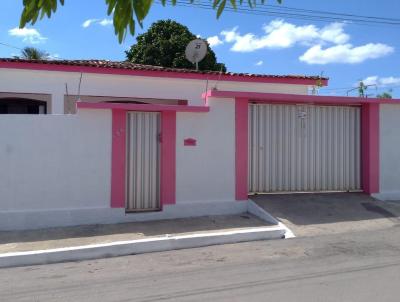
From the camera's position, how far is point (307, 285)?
5645 mm

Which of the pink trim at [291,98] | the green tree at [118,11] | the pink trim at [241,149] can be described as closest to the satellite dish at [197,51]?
the pink trim at [291,98]

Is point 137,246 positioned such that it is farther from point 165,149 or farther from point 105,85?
point 105,85

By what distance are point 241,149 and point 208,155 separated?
2.53ft

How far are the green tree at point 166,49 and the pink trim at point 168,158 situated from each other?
16012mm

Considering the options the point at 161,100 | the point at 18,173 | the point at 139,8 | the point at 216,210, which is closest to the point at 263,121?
the point at 216,210

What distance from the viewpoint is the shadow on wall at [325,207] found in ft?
32.4

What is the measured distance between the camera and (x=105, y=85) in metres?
13.6

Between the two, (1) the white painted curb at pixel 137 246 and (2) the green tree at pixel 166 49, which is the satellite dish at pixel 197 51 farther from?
(2) the green tree at pixel 166 49

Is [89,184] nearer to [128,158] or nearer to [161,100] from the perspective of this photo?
[128,158]

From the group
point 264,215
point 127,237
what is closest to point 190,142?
point 264,215

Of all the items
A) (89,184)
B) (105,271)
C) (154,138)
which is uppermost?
(154,138)

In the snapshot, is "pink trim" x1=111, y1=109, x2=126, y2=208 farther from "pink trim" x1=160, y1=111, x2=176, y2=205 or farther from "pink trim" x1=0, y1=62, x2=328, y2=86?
"pink trim" x1=0, y1=62, x2=328, y2=86

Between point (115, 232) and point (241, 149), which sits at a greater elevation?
point (241, 149)

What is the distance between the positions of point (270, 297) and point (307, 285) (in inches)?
25.5
